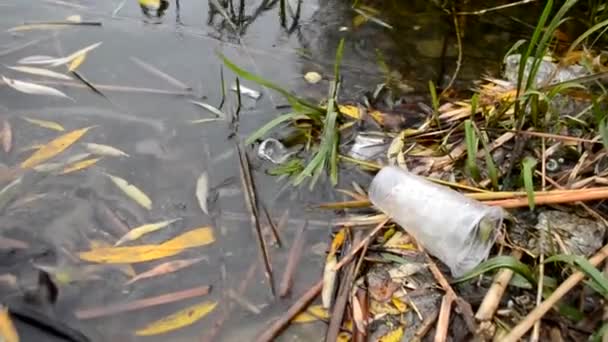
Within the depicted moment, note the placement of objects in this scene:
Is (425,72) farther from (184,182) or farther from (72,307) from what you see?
(72,307)

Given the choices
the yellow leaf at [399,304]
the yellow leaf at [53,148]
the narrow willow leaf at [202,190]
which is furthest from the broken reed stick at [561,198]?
the yellow leaf at [53,148]

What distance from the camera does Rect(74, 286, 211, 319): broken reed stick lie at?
1.49 meters

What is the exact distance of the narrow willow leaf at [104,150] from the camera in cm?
183

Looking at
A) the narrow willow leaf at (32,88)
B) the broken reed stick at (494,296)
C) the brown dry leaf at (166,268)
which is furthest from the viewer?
the narrow willow leaf at (32,88)

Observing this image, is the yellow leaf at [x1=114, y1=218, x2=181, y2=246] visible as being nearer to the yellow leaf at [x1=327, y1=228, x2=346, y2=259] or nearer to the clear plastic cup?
the yellow leaf at [x1=327, y1=228, x2=346, y2=259]

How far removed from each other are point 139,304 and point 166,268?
0.36ft

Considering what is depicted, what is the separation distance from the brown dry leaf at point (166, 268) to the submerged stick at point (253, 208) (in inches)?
5.6

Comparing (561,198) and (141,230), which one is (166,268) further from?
(561,198)

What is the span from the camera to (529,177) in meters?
1.60

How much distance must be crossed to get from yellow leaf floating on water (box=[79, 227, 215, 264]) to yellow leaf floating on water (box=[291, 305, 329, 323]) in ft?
0.96

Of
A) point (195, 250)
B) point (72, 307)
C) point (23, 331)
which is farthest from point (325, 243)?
point (23, 331)

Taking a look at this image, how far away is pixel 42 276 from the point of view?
60.9 inches

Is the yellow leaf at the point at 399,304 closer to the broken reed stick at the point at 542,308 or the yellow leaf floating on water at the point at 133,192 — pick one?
the broken reed stick at the point at 542,308

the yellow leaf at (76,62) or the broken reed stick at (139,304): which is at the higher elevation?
the yellow leaf at (76,62)
